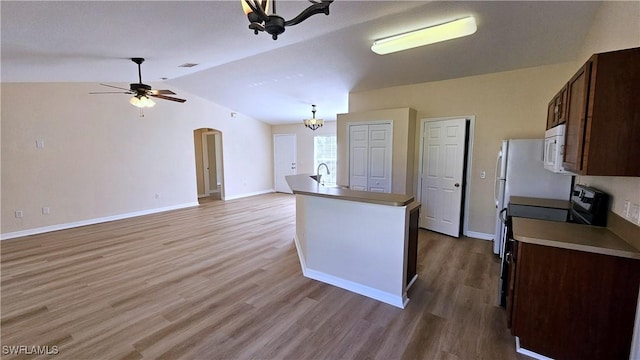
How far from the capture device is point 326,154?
28.1 ft

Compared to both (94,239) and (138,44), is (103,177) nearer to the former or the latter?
(94,239)

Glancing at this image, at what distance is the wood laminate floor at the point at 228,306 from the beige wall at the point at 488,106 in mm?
824

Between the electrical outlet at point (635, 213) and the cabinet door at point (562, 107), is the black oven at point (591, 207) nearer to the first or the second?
the electrical outlet at point (635, 213)

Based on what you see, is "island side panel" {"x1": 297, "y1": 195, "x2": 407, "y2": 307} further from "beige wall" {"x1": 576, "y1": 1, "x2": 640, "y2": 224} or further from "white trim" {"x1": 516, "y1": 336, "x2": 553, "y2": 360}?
"beige wall" {"x1": 576, "y1": 1, "x2": 640, "y2": 224}

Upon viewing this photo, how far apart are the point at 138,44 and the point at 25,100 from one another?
10.9 feet

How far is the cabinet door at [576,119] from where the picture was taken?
5.50 feet

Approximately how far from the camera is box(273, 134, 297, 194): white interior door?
9086 mm

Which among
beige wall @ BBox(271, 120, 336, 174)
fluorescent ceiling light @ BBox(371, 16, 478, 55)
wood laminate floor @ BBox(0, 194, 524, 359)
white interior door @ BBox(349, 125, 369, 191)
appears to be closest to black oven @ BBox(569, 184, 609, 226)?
wood laminate floor @ BBox(0, 194, 524, 359)

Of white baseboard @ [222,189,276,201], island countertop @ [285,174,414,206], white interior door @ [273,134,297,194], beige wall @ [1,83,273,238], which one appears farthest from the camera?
white interior door @ [273,134,297,194]

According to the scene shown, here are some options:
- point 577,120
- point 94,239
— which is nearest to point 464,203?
point 577,120

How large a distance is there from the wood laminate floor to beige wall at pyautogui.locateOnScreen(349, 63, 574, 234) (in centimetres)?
82

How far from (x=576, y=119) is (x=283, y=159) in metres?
8.08

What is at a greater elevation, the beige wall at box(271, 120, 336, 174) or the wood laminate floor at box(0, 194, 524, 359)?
the beige wall at box(271, 120, 336, 174)

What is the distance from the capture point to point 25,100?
4656 mm
